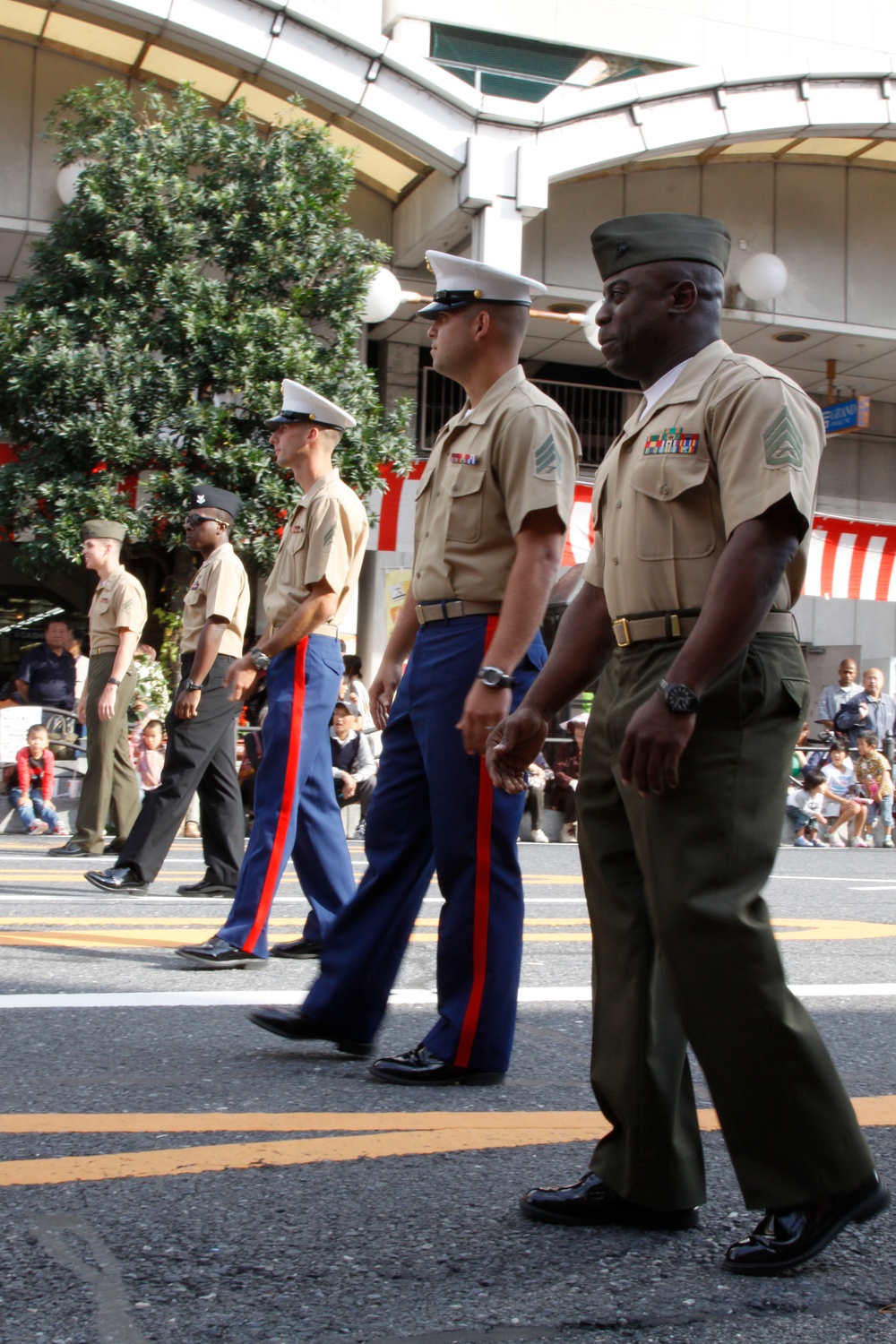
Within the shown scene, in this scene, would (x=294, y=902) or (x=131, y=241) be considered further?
(x=131, y=241)

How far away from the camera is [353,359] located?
50.4 feet

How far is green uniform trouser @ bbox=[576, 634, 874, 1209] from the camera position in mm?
2221

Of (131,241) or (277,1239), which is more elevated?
(131,241)

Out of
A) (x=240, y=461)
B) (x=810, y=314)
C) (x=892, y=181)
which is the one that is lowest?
(x=240, y=461)

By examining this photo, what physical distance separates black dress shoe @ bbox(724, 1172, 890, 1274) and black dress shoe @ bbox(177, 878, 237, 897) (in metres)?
4.91

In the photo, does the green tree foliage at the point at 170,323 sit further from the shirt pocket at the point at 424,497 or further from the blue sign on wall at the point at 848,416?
the shirt pocket at the point at 424,497

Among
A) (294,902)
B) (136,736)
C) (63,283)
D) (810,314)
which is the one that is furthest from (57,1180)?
(810,314)

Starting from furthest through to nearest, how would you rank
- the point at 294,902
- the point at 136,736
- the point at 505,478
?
the point at 136,736 < the point at 294,902 < the point at 505,478

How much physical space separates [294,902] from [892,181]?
17.5 m

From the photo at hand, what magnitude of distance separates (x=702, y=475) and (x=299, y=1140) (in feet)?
5.15

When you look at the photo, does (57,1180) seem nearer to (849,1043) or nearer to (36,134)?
(849,1043)

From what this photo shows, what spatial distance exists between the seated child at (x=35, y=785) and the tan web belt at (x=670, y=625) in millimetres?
9790

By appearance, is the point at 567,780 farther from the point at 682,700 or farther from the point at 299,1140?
the point at 682,700

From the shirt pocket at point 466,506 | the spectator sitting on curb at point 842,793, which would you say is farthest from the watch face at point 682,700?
the spectator sitting on curb at point 842,793
